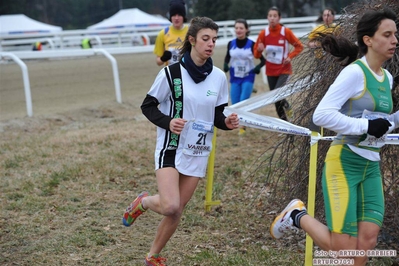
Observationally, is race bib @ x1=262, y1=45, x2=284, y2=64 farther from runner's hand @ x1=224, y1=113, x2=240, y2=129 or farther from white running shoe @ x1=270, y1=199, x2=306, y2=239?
white running shoe @ x1=270, y1=199, x2=306, y2=239

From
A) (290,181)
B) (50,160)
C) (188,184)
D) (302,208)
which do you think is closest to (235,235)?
(290,181)

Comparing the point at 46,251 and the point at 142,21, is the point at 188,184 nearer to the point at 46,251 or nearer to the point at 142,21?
the point at 46,251

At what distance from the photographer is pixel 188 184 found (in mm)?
5586

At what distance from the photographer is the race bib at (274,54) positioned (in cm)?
1212

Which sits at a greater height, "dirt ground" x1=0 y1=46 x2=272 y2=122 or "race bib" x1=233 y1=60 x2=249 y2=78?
"race bib" x1=233 y1=60 x2=249 y2=78

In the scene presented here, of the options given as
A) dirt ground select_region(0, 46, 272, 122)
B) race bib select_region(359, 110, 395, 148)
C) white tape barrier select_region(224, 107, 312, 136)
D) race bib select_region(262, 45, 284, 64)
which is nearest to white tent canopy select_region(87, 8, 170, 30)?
dirt ground select_region(0, 46, 272, 122)

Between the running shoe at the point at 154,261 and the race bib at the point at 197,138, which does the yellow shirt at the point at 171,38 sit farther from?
the running shoe at the point at 154,261

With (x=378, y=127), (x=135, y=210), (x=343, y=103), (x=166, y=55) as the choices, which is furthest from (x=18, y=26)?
(x=378, y=127)

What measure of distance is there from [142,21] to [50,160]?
3463 centimetres

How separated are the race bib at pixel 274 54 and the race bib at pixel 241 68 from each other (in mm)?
483

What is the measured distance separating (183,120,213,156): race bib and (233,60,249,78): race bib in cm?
651

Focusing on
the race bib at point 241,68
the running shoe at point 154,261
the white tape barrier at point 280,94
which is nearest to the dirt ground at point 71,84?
the race bib at point 241,68

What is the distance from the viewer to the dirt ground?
51.4 ft

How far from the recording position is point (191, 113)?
5.50 m
